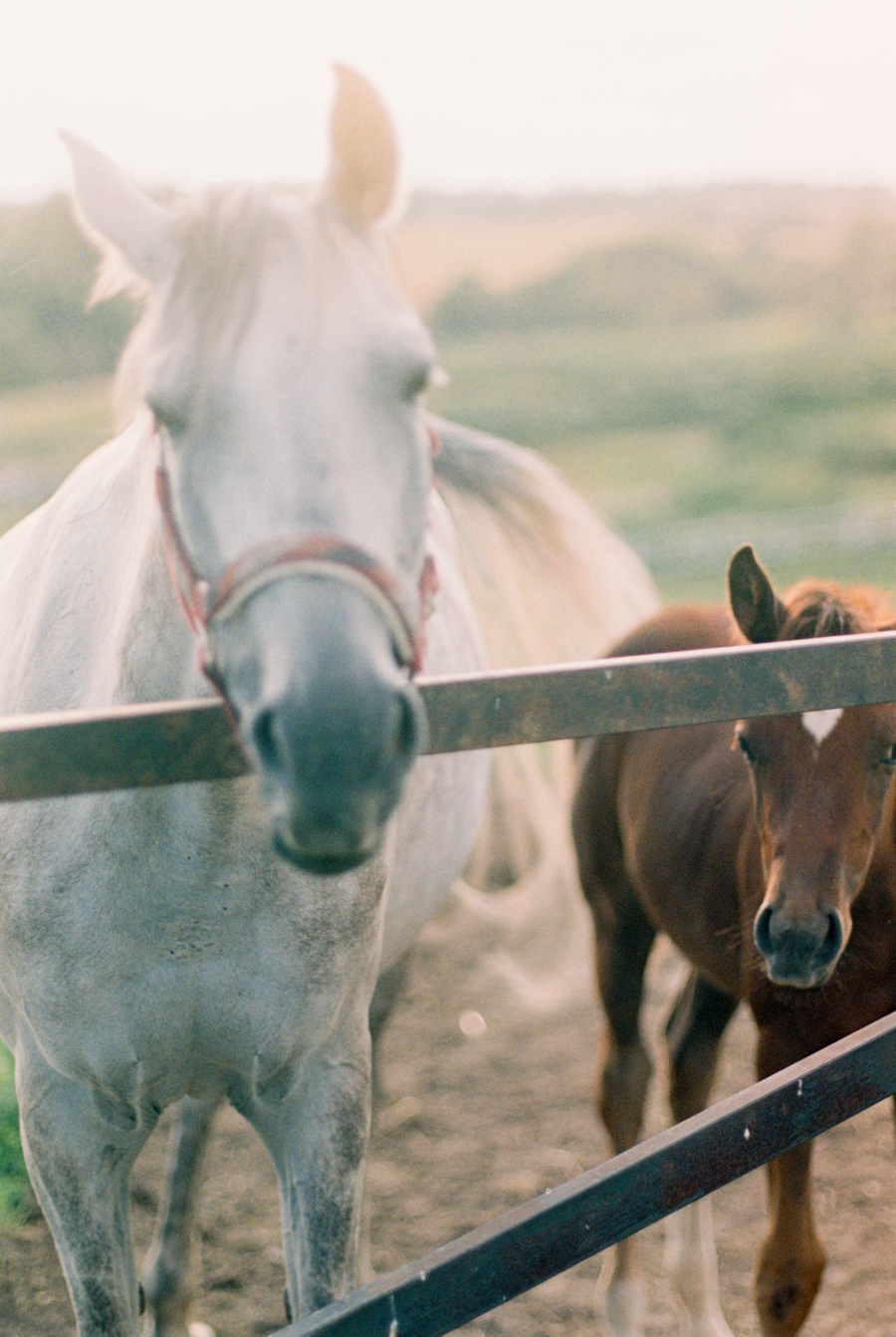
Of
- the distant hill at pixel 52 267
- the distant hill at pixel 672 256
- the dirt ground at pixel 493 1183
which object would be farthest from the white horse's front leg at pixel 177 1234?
the distant hill at pixel 672 256

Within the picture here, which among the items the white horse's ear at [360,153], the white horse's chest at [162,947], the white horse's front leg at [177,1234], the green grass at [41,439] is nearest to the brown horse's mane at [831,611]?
the white horse's chest at [162,947]

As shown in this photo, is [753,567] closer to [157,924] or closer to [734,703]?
[734,703]

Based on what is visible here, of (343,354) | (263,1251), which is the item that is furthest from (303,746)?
(263,1251)

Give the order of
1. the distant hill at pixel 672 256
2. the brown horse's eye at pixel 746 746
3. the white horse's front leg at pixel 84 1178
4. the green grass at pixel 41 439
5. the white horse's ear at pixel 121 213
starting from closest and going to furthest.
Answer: the white horse's ear at pixel 121 213 → the white horse's front leg at pixel 84 1178 → the brown horse's eye at pixel 746 746 → the green grass at pixel 41 439 → the distant hill at pixel 672 256

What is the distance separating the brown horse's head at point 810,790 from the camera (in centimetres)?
182

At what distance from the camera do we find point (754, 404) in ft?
109

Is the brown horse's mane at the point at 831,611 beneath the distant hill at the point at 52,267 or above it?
beneath

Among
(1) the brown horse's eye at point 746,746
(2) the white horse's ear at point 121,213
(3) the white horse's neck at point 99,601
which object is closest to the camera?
(2) the white horse's ear at point 121,213

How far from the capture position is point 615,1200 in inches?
53.1

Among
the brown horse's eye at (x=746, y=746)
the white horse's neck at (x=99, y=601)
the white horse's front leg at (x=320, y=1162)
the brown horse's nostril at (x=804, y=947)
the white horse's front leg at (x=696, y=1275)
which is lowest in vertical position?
the white horse's front leg at (x=696, y=1275)

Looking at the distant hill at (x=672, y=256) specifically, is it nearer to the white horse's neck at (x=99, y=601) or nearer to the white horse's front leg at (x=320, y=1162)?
the white horse's neck at (x=99, y=601)

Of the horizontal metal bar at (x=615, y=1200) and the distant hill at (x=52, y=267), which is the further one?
the distant hill at (x=52, y=267)

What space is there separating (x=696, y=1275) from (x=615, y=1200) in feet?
5.05

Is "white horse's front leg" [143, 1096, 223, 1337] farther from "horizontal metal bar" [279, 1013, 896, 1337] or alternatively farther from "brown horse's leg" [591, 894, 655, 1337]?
"horizontal metal bar" [279, 1013, 896, 1337]
